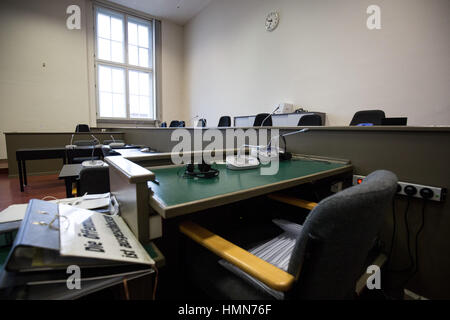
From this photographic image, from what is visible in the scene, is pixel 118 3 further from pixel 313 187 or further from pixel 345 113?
pixel 313 187

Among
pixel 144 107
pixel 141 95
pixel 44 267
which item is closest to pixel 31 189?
pixel 44 267

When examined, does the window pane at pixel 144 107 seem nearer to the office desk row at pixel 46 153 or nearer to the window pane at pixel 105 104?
the window pane at pixel 105 104

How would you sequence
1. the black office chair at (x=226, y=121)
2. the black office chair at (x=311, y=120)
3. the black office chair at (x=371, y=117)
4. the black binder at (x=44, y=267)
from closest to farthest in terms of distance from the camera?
the black binder at (x=44, y=267), the black office chair at (x=371, y=117), the black office chair at (x=311, y=120), the black office chair at (x=226, y=121)

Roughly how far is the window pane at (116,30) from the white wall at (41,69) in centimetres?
65

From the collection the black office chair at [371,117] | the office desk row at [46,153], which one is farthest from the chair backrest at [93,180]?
the black office chair at [371,117]

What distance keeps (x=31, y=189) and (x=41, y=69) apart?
3.59m

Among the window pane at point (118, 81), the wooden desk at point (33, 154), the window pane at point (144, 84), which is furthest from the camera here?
the window pane at point (144, 84)

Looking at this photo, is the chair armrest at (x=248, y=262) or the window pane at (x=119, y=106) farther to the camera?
the window pane at (x=119, y=106)

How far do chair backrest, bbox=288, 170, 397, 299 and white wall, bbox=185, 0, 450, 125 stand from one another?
2864 mm

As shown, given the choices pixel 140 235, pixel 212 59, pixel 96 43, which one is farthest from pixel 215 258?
pixel 96 43

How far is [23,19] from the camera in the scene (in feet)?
16.7

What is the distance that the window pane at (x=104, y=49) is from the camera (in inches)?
240

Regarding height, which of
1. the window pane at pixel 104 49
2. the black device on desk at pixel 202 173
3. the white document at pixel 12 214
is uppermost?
the window pane at pixel 104 49

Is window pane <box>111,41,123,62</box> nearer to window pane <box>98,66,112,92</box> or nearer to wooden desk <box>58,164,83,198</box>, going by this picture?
window pane <box>98,66,112,92</box>
